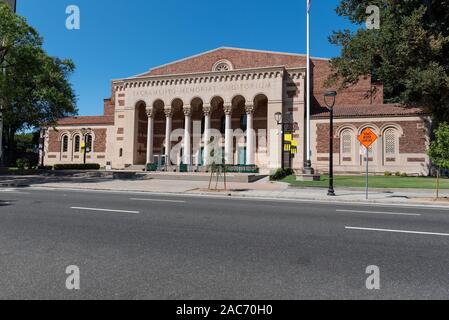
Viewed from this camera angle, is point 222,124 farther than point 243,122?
Yes

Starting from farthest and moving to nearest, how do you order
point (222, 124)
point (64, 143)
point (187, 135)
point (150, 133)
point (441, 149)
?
point (64, 143)
point (222, 124)
point (150, 133)
point (187, 135)
point (441, 149)

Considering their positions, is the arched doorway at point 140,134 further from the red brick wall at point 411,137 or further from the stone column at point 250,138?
the red brick wall at point 411,137

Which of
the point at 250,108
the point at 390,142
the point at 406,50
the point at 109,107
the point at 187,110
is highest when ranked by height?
the point at 109,107

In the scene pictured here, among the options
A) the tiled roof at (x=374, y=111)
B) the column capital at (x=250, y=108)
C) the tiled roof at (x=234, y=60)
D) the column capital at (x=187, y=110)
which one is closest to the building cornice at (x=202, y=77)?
the tiled roof at (x=234, y=60)

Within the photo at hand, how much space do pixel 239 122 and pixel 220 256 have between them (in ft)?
120

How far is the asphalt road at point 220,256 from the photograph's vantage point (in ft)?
11.9

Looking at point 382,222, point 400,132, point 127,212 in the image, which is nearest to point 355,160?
point 400,132

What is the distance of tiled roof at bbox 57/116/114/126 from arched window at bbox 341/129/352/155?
101 feet

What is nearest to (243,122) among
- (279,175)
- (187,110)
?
(187,110)

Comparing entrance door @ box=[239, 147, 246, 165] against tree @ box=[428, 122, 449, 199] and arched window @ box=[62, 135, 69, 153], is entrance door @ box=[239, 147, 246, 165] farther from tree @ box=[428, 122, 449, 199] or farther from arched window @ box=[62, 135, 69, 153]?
arched window @ box=[62, 135, 69, 153]

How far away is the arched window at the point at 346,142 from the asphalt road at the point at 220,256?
89.7 feet

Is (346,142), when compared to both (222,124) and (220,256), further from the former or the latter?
(220,256)

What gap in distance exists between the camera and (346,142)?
34.7 m

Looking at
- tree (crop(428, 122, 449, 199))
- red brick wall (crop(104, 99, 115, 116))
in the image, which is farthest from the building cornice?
tree (crop(428, 122, 449, 199))
